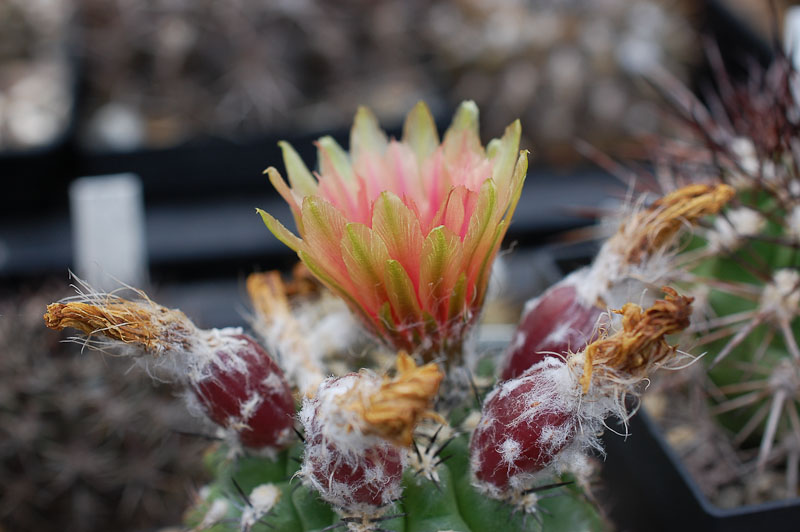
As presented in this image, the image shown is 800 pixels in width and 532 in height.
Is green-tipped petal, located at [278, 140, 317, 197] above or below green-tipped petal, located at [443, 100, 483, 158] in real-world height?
below

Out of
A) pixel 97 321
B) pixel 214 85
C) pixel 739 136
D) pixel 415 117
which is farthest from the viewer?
pixel 214 85

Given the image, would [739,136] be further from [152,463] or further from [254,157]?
[254,157]

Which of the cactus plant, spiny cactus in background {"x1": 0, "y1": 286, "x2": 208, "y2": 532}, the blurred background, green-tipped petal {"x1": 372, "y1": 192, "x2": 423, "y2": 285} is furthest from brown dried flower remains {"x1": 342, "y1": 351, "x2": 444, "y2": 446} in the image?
the blurred background

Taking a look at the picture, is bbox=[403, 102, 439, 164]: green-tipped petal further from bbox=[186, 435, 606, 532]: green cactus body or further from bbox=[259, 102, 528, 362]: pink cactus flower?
bbox=[186, 435, 606, 532]: green cactus body

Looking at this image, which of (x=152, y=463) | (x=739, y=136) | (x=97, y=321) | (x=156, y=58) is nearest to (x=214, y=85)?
(x=156, y=58)

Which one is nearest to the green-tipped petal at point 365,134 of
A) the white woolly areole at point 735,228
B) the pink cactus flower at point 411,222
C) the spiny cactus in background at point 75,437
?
the pink cactus flower at point 411,222

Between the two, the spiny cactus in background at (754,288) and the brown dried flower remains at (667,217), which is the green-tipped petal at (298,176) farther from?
the spiny cactus in background at (754,288)
